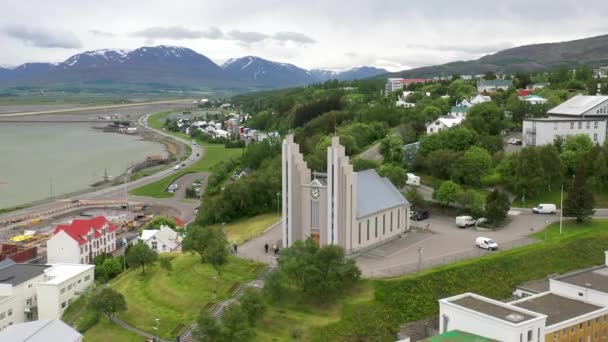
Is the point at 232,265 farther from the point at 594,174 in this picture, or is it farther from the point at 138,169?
the point at 138,169

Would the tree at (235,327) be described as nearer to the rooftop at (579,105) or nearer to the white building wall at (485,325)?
the white building wall at (485,325)

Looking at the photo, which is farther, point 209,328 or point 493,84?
point 493,84

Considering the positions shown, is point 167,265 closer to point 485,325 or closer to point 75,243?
point 75,243

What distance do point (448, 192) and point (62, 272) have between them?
22.2 meters

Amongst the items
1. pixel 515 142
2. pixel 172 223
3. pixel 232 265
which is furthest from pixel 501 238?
pixel 172 223

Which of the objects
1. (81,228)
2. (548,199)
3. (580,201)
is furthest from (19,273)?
(548,199)

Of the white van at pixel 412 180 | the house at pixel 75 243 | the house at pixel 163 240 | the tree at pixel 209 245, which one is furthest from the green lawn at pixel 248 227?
the white van at pixel 412 180

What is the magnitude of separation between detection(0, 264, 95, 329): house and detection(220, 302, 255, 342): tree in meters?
13.5

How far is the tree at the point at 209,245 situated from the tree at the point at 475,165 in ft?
59.2

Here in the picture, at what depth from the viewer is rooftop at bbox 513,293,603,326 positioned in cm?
2322

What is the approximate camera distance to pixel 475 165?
131ft

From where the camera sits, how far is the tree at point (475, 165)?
40000 mm

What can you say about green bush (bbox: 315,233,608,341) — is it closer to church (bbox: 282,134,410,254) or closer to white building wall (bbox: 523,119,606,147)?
church (bbox: 282,134,410,254)

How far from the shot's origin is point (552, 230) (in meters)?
32.5
